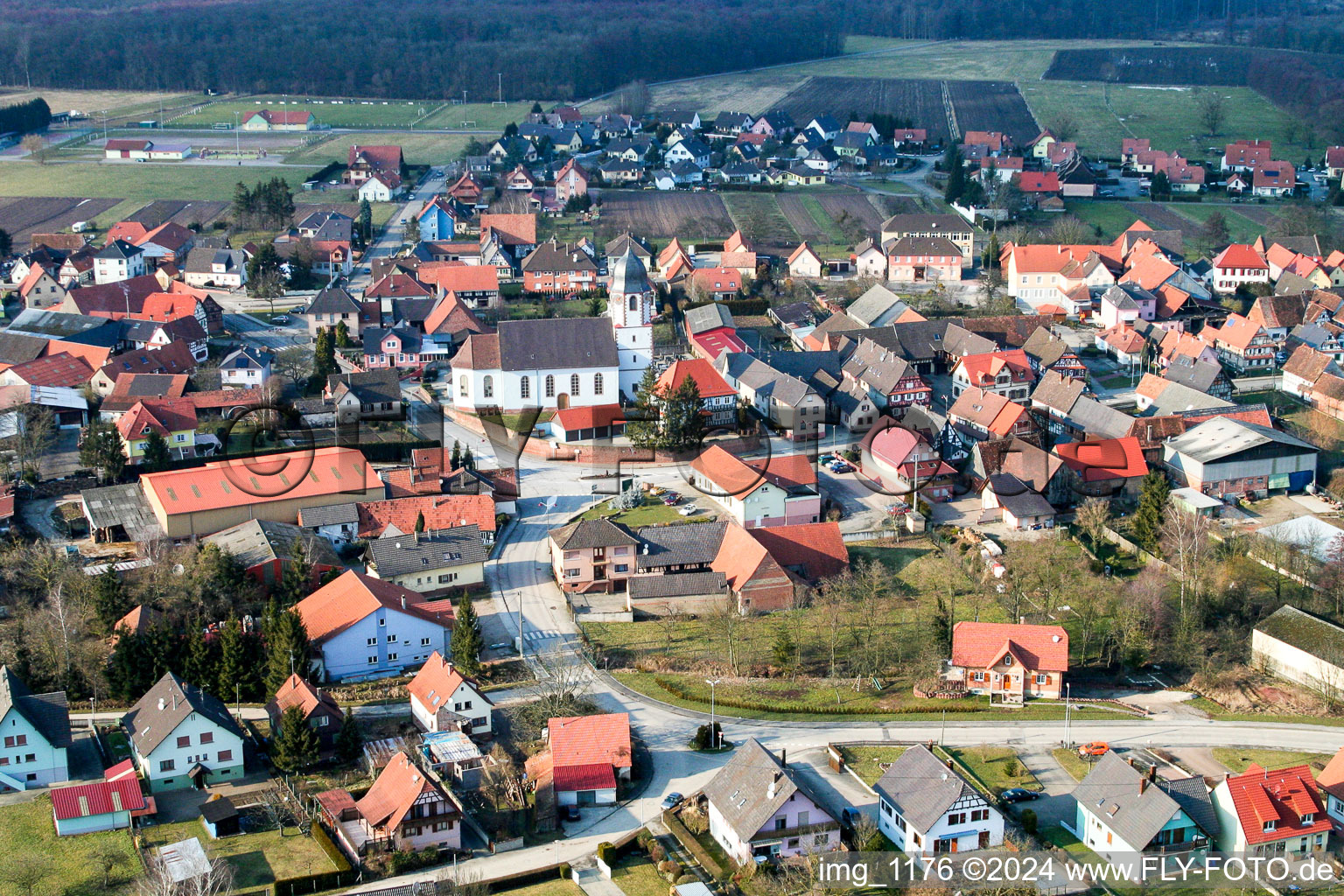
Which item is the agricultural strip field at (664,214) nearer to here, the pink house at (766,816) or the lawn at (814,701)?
the lawn at (814,701)

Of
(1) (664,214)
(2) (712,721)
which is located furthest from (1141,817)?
(1) (664,214)

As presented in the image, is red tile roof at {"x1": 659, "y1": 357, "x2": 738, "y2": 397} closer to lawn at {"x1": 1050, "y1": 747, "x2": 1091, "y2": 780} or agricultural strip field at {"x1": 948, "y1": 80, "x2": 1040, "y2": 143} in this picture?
lawn at {"x1": 1050, "y1": 747, "x2": 1091, "y2": 780}

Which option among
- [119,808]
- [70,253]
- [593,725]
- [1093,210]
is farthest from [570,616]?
[1093,210]

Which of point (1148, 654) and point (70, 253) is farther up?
point (70, 253)

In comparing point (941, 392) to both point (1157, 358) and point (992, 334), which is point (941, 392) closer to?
point (992, 334)

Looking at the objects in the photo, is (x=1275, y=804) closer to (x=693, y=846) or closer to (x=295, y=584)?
(x=693, y=846)

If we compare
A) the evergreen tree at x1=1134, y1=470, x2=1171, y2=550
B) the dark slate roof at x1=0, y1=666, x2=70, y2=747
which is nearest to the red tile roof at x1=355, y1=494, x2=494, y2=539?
the dark slate roof at x1=0, y1=666, x2=70, y2=747
